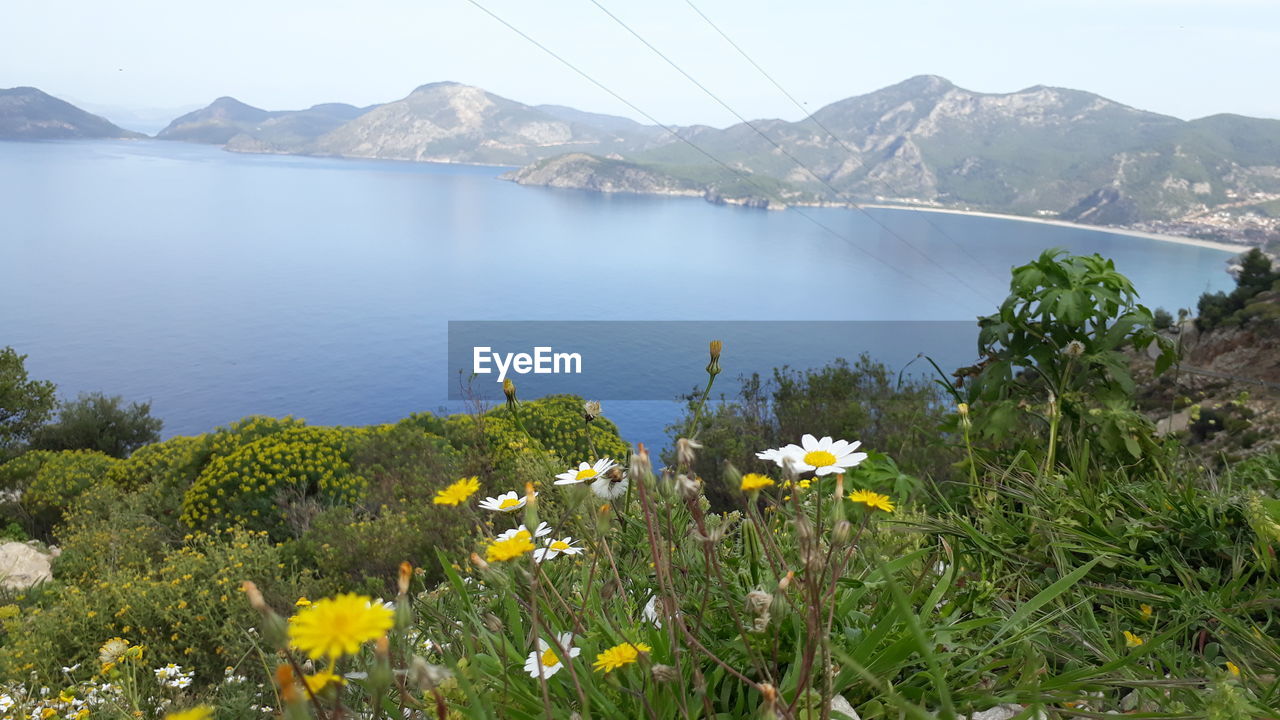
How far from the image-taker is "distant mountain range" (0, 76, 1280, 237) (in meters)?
76.3

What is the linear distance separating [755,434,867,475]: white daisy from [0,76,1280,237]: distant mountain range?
5946 cm

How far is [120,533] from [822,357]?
3392 cm

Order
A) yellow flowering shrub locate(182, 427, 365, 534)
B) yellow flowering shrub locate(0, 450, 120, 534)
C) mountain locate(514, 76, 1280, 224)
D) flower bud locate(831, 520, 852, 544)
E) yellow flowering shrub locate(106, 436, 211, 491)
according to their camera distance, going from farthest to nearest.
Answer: mountain locate(514, 76, 1280, 224) < yellow flowering shrub locate(0, 450, 120, 534) < yellow flowering shrub locate(106, 436, 211, 491) < yellow flowering shrub locate(182, 427, 365, 534) < flower bud locate(831, 520, 852, 544)

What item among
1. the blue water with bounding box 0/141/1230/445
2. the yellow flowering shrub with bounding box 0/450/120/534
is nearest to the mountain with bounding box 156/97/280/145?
the blue water with bounding box 0/141/1230/445

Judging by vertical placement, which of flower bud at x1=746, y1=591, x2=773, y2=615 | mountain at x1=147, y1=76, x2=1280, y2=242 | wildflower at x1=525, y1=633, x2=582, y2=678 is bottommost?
wildflower at x1=525, y1=633, x2=582, y2=678

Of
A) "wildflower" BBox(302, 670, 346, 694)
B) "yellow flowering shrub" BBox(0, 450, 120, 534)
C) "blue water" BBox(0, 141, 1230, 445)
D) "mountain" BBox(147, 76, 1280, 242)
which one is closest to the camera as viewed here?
"wildflower" BBox(302, 670, 346, 694)

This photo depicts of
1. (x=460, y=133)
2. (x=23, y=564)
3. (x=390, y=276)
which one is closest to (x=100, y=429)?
(x=23, y=564)

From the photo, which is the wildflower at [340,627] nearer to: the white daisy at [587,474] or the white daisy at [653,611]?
the white daisy at [587,474]

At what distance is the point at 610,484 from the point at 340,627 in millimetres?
629

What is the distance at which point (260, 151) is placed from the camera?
575 feet

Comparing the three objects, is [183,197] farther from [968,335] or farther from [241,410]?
[968,335]

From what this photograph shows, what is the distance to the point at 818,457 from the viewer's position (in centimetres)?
89

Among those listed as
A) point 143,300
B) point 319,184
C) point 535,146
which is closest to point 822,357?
point 143,300

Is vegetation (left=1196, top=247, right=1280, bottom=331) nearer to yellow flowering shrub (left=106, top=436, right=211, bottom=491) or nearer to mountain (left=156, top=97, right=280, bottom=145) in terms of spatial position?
yellow flowering shrub (left=106, top=436, right=211, bottom=491)
